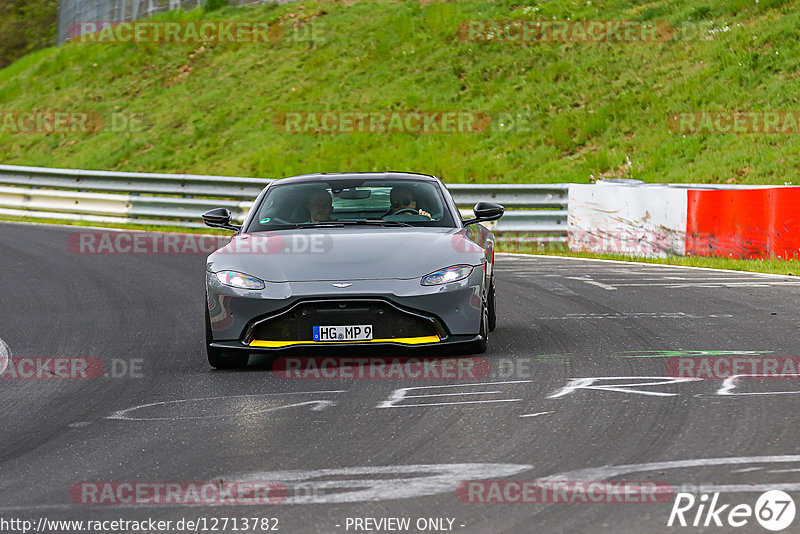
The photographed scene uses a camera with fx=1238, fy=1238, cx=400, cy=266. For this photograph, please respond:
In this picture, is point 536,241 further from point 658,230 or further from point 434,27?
point 434,27

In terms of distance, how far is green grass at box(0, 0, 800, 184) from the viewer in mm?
27766

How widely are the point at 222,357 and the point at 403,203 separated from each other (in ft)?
6.63

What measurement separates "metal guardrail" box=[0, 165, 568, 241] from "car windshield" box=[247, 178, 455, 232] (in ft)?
34.7

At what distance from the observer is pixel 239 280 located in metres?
8.42

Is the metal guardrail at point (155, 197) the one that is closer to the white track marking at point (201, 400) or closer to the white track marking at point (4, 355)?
the white track marking at point (4, 355)

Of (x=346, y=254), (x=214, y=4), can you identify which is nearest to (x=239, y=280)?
(x=346, y=254)

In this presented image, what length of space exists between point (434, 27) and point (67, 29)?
20.2 meters

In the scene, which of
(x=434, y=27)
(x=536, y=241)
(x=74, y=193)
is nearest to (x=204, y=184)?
(x=74, y=193)

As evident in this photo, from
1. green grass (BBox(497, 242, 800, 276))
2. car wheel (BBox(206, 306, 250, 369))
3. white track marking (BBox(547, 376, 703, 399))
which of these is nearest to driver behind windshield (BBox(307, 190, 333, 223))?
car wheel (BBox(206, 306, 250, 369))

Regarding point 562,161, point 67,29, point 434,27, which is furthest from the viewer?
point 67,29

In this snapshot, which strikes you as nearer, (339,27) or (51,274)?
(51,274)

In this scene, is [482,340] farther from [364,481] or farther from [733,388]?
[364,481]

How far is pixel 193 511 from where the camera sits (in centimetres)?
489

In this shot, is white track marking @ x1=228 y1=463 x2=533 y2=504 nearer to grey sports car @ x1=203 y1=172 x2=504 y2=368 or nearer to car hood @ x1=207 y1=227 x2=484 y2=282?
grey sports car @ x1=203 y1=172 x2=504 y2=368
